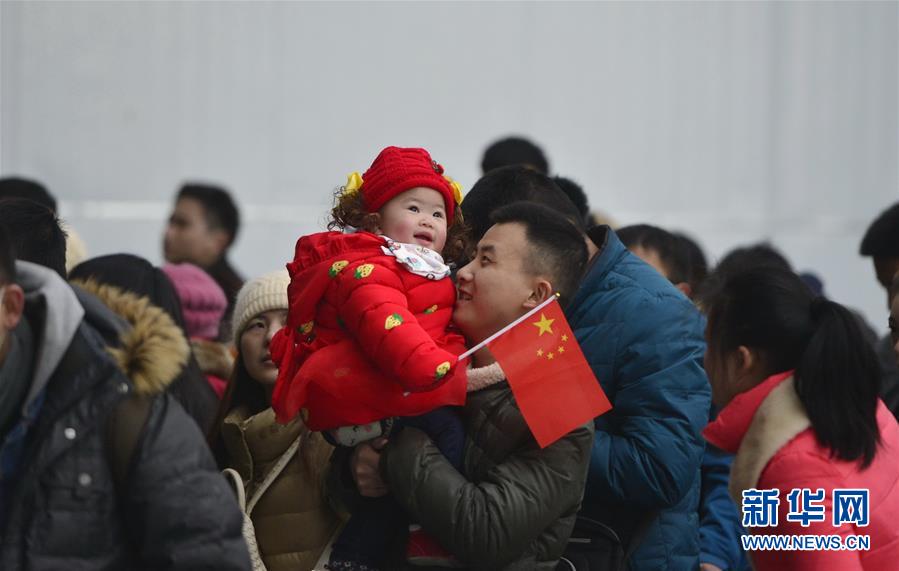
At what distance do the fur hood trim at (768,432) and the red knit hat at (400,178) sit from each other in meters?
0.92

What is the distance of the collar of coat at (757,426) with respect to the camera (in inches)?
144

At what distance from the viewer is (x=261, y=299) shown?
15.5 ft

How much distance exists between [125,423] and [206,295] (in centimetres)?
309

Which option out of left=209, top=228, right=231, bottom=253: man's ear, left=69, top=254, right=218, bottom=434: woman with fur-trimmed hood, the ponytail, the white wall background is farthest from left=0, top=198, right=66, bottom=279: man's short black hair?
the white wall background

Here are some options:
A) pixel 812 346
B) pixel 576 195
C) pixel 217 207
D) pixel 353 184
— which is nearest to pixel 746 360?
pixel 812 346

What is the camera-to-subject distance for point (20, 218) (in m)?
4.02

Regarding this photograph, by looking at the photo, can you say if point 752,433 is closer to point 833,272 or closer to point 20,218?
point 20,218

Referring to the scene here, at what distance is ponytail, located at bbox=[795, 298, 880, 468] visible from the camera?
12.0ft

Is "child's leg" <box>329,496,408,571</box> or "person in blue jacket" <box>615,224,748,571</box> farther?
"person in blue jacket" <box>615,224,748,571</box>

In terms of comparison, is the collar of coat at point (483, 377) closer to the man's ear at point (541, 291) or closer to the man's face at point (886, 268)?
the man's ear at point (541, 291)

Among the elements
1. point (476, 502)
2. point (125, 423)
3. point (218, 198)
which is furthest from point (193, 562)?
point (218, 198)

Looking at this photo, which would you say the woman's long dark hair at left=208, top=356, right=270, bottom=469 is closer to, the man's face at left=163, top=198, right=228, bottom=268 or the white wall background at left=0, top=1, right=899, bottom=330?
the man's face at left=163, top=198, right=228, bottom=268

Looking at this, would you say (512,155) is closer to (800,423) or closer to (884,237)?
(884,237)

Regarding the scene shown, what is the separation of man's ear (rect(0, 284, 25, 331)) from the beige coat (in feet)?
4.26
